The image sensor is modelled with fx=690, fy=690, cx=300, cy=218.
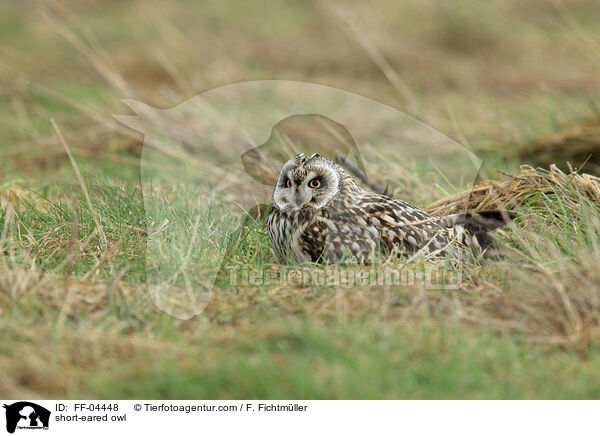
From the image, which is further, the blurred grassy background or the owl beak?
the owl beak

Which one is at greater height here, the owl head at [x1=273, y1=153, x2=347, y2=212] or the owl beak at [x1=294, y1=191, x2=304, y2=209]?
the owl head at [x1=273, y1=153, x2=347, y2=212]

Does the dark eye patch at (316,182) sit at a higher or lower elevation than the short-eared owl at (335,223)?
higher

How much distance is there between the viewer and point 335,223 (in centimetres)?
352

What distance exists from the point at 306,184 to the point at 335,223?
0.25 meters

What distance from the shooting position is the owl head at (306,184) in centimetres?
346

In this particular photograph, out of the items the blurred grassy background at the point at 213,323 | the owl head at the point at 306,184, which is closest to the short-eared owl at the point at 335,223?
the owl head at the point at 306,184

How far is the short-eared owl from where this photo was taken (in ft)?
11.5

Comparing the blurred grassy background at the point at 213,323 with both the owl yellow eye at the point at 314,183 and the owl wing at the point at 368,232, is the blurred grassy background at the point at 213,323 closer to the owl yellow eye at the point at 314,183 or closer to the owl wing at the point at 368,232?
the owl wing at the point at 368,232

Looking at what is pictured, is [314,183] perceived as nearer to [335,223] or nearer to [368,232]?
[335,223]

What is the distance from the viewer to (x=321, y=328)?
2.79 metres

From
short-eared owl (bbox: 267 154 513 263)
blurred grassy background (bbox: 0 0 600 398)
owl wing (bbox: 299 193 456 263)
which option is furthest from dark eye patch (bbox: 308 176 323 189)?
blurred grassy background (bbox: 0 0 600 398)

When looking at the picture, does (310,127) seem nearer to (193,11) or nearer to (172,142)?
(172,142)

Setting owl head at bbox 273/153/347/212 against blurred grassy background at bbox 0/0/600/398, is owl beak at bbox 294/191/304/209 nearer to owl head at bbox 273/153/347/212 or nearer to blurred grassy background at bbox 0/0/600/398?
owl head at bbox 273/153/347/212
